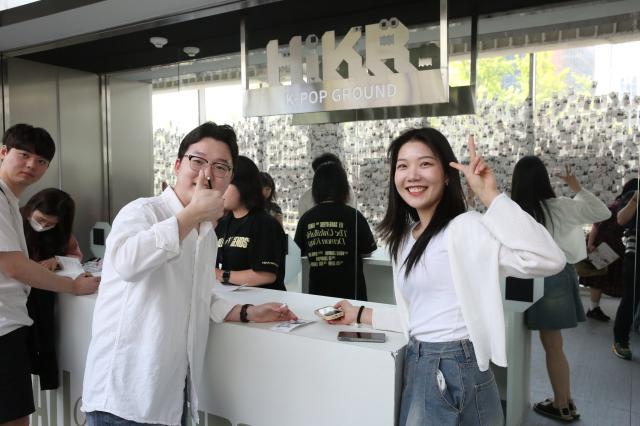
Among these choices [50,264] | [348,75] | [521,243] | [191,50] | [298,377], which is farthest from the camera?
[191,50]

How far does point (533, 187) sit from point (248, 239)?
1.73 m

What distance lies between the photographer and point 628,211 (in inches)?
110

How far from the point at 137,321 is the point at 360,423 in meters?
0.74

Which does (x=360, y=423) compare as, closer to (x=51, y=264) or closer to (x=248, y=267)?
(x=248, y=267)

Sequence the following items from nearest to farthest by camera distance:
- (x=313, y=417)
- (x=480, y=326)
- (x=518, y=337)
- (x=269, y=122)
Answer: (x=480, y=326), (x=313, y=417), (x=518, y=337), (x=269, y=122)

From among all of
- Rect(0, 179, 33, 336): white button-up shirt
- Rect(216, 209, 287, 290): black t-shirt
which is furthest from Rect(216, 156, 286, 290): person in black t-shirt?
Rect(0, 179, 33, 336): white button-up shirt

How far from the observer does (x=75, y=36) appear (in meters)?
4.20

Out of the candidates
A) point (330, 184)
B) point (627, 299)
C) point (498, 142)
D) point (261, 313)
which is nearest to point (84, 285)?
point (261, 313)

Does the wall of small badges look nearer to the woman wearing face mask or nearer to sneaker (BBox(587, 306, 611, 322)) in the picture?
sneaker (BBox(587, 306, 611, 322))

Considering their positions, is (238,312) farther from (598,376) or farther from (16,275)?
(598,376)

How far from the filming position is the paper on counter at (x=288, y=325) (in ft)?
5.69

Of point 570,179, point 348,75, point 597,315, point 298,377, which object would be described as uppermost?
point 348,75

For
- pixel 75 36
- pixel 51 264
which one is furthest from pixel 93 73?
pixel 51 264

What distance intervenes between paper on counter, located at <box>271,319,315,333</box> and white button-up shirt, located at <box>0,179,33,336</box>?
1021 millimetres
